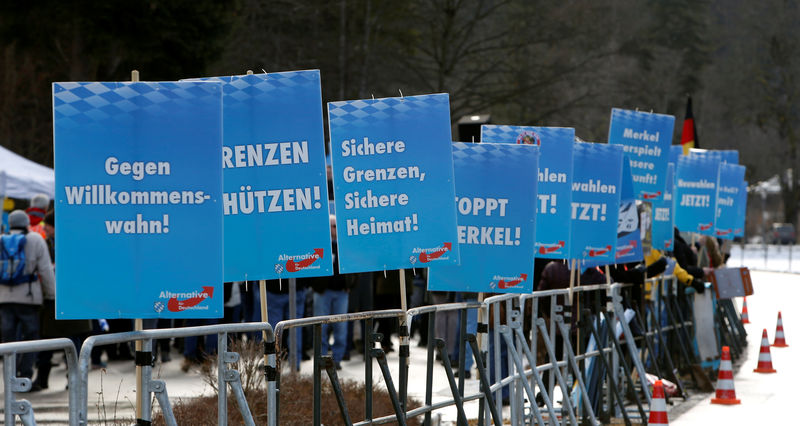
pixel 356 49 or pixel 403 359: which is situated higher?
pixel 356 49

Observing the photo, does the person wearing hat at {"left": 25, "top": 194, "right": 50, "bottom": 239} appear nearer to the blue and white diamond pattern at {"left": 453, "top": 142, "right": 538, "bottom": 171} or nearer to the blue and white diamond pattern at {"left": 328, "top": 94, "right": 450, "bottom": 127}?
the blue and white diamond pattern at {"left": 453, "top": 142, "right": 538, "bottom": 171}

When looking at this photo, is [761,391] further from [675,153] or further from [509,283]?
[509,283]

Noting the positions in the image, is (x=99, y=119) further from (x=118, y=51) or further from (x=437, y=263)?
(x=118, y=51)

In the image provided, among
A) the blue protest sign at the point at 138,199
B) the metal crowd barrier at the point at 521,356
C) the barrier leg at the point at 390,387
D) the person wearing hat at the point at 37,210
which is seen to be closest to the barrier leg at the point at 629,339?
the metal crowd barrier at the point at 521,356

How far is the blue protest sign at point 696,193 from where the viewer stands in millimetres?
16578

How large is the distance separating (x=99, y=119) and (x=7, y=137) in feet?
93.3

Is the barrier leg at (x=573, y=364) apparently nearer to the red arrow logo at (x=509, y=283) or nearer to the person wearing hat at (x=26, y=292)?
the red arrow logo at (x=509, y=283)

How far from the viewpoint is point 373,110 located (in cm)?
790

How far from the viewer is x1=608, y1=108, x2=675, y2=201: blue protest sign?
46.6ft

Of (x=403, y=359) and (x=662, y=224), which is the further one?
(x=662, y=224)

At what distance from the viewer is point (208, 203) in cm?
567

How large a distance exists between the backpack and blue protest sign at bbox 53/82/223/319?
707 cm

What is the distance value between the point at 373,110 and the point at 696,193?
959 centimetres

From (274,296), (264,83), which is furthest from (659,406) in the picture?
(274,296)
